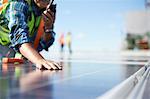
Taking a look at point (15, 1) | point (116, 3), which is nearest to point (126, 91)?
point (15, 1)

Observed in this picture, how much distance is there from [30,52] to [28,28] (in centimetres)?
30

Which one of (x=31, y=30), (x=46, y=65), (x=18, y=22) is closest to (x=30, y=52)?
(x=46, y=65)

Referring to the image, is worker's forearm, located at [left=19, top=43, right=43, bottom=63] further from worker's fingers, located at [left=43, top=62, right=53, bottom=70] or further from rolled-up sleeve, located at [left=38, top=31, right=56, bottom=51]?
rolled-up sleeve, located at [left=38, top=31, right=56, bottom=51]

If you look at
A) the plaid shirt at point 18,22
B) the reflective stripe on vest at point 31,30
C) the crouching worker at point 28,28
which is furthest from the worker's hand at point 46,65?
the reflective stripe on vest at point 31,30

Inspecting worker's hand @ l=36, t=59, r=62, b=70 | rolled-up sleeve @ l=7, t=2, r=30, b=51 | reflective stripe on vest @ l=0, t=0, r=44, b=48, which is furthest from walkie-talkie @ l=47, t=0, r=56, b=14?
Answer: worker's hand @ l=36, t=59, r=62, b=70

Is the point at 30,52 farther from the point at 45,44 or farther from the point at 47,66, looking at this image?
the point at 45,44

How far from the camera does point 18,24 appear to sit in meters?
2.60

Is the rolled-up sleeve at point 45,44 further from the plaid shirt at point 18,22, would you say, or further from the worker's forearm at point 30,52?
the worker's forearm at point 30,52

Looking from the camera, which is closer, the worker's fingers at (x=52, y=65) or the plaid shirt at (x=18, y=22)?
the worker's fingers at (x=52, y=65)

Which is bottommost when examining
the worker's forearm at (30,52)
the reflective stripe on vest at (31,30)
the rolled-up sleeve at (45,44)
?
the worker's forearm at (30,52)

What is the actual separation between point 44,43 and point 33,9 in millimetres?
442

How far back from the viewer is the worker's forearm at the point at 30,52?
7.95ft

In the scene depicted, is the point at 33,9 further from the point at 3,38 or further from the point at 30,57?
the point at 30,57

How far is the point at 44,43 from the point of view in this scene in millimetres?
3285
